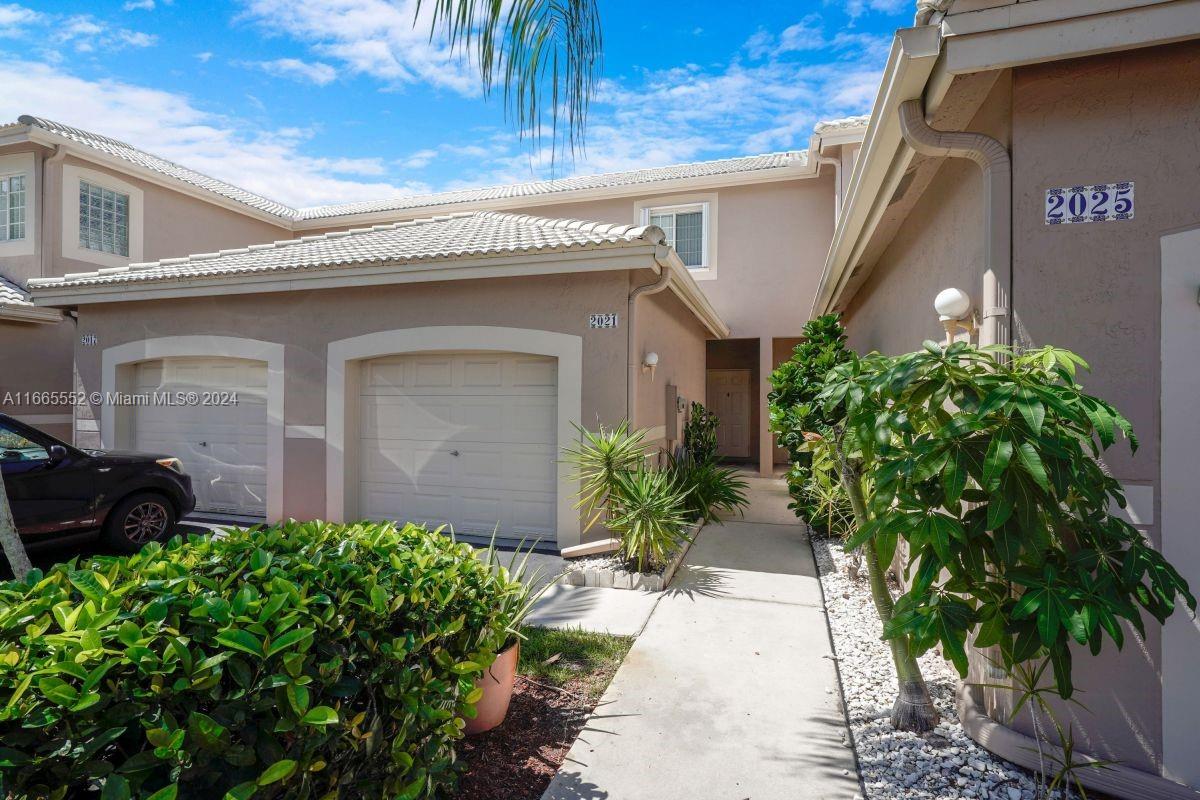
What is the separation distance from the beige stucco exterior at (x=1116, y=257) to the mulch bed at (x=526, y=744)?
7.96 feet

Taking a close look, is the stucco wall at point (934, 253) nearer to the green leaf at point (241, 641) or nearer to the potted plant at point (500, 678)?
the potted plant at point (500, 678)

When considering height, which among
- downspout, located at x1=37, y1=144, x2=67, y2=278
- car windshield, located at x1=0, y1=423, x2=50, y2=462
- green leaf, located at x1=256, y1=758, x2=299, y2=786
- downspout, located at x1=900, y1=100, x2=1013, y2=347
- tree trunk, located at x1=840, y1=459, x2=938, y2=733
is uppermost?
downspout, located at x1=37, y1=144, x2=67, y2=278

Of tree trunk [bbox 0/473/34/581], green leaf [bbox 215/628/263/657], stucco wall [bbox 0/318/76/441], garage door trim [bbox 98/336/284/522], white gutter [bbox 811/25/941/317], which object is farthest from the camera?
stucco wall [bbox 0/318/76/441]

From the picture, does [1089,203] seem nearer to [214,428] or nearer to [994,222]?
[994,222]

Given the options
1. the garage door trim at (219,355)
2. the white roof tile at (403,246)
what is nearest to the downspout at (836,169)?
the white roof tile at (403,246)

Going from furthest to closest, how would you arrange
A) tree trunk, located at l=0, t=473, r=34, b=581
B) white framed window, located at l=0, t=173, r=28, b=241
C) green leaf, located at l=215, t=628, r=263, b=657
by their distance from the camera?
white framed window, located at l=0, t=173, r=28, b=241, tree trunk, located at l=0, t=473, r=34, b=581, green leaf, located at l=215, t=628, r=263, b=657

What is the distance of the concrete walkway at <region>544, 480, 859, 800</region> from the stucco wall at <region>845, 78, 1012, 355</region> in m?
2.73

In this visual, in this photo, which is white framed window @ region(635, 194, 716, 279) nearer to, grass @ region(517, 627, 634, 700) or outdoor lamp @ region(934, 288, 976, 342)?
outdoor lamp @ region(934, 288, 976, 342)

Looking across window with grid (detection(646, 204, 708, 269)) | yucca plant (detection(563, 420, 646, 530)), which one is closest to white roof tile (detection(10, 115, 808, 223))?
window with grid (detection(646, 204, 708, 269))

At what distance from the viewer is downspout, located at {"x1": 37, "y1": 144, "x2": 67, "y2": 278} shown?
11.8m

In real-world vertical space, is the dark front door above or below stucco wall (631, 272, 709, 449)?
below

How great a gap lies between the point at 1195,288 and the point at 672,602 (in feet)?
14.4

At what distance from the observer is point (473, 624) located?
9.69 feet

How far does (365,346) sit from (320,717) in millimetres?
6953
